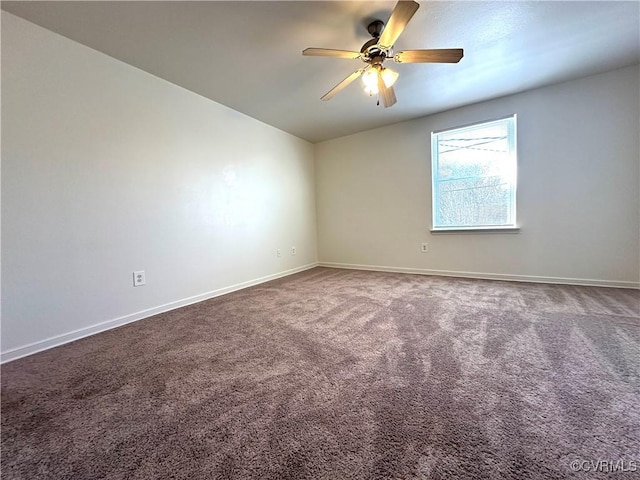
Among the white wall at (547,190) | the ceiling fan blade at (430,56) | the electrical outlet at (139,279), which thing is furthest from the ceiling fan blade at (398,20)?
the electrical outlet at (139,279)

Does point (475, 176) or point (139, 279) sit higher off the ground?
point (475, 176)

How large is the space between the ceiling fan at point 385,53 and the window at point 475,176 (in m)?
1.90

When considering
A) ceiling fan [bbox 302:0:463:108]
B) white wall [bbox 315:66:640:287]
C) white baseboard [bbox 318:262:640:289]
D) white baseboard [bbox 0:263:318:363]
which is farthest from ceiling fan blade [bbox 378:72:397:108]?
white baseboard [bbox 0:263:318:363]

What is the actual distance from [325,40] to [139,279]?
106 inches

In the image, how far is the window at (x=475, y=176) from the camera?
131 inches

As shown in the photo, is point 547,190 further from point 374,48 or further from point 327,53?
point 327,53

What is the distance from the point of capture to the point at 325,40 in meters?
2.12

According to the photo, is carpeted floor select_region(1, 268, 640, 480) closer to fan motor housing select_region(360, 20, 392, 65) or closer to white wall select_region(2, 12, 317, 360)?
white wall select_region(2, 12, 317, 360)

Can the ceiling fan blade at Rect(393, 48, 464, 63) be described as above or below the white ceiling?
below

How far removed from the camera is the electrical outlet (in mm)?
2424

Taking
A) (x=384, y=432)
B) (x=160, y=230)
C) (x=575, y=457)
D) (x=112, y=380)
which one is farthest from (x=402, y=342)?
(x=160, y=230)

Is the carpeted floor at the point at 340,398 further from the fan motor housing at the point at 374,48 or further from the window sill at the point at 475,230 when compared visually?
the fan motor housing at the point at 374,48

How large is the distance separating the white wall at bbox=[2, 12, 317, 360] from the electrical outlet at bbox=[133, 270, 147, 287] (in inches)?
1.7

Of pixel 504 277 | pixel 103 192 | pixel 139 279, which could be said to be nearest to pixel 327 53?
pixel 103 192
